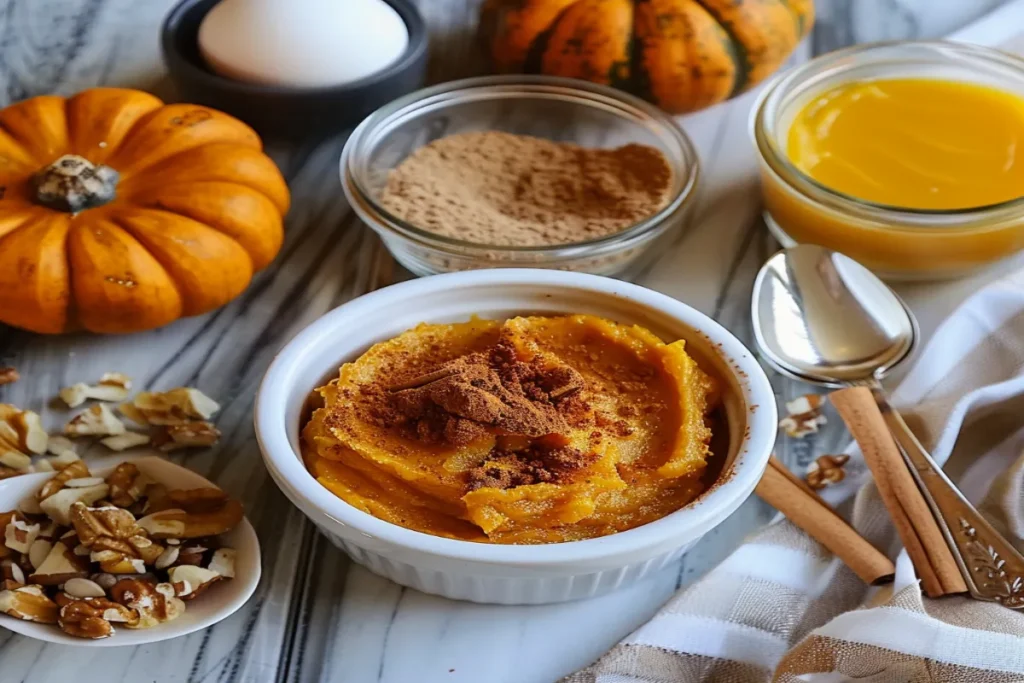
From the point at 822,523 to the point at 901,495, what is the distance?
10cm

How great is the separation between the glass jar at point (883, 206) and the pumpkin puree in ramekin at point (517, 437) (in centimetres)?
42

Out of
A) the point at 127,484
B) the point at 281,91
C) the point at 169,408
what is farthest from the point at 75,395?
the point at 281,91

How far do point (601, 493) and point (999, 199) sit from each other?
2.81ft

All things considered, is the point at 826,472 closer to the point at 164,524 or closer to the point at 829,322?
the point at 829,322

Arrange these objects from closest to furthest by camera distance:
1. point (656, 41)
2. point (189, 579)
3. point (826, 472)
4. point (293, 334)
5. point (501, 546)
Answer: point (501, 546)
point (189, 579)
point (826, 472)
point (293, 334)
point (656, 41)

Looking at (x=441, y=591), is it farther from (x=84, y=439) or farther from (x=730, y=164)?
(x=730, y=164)

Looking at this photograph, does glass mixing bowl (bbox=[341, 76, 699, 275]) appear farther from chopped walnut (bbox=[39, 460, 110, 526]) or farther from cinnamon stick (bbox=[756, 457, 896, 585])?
chopped walnut (bbox=[39, 460, 110, 526])

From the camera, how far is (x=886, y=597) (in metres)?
1.19

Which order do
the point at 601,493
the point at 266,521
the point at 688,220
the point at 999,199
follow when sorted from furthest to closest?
the point at 688,220, the point at 999,199, the point at 266,521, the point at 601,493

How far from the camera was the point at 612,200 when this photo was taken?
67.2 inches

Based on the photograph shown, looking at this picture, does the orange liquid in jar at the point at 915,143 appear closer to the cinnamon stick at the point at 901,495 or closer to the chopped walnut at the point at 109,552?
the cinnamon stick at the point at 901,495

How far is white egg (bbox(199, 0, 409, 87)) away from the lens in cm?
181

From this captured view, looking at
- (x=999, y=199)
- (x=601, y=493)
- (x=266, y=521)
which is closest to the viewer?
(x=601, y=493)

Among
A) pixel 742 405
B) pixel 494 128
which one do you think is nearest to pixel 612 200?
pixel 494 128
